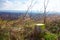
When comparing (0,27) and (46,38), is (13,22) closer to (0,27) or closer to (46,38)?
(0,27)

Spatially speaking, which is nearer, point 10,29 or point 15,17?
point 10,29

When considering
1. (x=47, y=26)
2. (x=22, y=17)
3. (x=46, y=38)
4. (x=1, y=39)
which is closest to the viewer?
(x=1, y=39)

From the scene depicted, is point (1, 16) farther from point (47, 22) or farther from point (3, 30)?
point (47, 22)

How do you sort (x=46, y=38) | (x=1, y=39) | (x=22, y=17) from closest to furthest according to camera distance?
1. (x=1, y=39)
2. (x=46, y=38)
3. (x=22, y=17)

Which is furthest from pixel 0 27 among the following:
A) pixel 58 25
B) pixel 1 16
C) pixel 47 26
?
pixel 58 25

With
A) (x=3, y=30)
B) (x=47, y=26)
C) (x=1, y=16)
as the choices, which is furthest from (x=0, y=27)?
(x=47, y=26)

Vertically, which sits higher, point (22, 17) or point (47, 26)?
point (22, 17)

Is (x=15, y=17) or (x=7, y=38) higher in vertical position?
(x=15, y=17)

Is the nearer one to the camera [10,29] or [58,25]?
[10,29]

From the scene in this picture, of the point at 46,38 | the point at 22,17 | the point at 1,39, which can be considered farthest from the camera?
the point at 22,17
